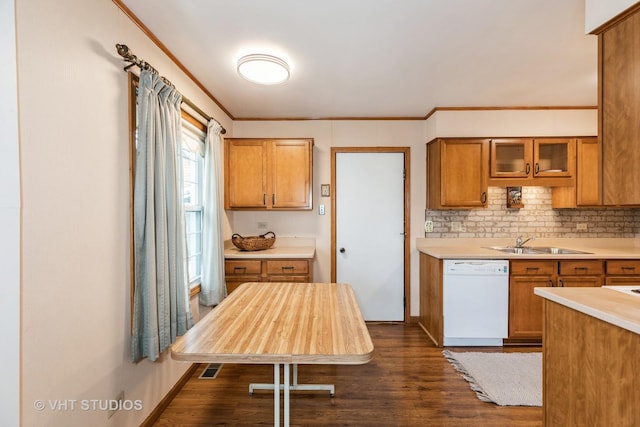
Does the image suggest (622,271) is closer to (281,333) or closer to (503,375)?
(503,375)

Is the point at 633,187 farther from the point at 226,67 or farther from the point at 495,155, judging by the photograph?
the point at 226,67

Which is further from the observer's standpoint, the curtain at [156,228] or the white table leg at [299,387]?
the white table leg at [299,387]

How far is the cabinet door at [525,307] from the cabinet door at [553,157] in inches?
45.2

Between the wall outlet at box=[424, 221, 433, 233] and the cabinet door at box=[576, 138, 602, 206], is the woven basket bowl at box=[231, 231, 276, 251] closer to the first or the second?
the wall outlet at box=[424, 221, 433, 233]

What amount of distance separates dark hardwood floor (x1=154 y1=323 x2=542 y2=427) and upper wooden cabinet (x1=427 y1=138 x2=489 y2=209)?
167 cm

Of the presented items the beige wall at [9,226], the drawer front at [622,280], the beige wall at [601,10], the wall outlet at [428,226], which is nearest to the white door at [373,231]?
the wall outlet at [428,226]

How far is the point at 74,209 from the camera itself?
1348 millimetres

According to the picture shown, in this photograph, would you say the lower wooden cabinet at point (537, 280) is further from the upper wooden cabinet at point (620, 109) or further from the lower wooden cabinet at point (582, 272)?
the upper wooden cabinet at point (620, 109)

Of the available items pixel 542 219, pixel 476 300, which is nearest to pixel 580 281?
pixel 542 219

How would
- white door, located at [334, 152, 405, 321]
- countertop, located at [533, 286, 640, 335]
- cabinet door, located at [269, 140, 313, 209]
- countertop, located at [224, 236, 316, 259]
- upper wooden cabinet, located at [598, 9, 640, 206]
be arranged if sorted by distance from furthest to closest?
white door, located at [334, 152, 405, 321] < cabinet door, located at [269, 140, 313, 209] < countertop, located at [224, 236, 316, 259] < upper wooden cabinet, located at [598, 9, 640, 206] < countertop, located at [533, 286, 640, 335]

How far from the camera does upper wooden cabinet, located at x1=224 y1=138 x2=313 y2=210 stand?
342cm

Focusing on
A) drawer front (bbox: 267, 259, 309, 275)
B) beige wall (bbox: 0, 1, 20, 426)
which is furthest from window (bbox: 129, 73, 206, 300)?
beige wall (bbox: 0, 1, 20, 426)

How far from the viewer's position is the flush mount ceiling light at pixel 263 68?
2.15 m

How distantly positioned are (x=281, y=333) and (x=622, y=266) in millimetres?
3483
